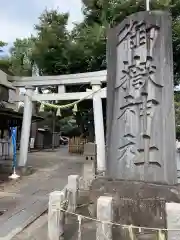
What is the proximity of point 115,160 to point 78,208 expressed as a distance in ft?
5.20

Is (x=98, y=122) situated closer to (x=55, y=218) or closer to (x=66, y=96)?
(x=66, y=96)

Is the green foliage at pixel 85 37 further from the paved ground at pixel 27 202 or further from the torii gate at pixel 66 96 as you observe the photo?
the paved ground at pixel 27 202

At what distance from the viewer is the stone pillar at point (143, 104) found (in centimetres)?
543

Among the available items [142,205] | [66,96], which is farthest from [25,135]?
[142,205]

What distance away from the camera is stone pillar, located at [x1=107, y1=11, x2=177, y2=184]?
17.8ft

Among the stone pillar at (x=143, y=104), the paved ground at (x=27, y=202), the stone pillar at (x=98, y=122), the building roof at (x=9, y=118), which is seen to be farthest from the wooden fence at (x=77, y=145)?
the stone pillar at (x=143, y=104)

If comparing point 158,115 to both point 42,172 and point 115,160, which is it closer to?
point 115,160

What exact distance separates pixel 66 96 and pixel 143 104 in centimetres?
796

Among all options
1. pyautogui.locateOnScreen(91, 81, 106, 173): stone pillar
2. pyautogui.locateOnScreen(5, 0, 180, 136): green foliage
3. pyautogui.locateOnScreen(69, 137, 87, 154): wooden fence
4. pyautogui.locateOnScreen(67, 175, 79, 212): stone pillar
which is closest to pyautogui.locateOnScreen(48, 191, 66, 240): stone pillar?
pyautogui.locateOnScreen(67, 175, 79, 212): stone pillar

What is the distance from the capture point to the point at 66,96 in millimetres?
13266

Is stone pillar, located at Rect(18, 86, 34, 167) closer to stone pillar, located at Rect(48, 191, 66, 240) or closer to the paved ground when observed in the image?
the paved ground

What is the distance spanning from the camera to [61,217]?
452 centimetres

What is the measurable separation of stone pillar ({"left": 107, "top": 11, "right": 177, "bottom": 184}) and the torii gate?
6378mm

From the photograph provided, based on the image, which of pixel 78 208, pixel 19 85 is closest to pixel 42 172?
pixel 19 85
